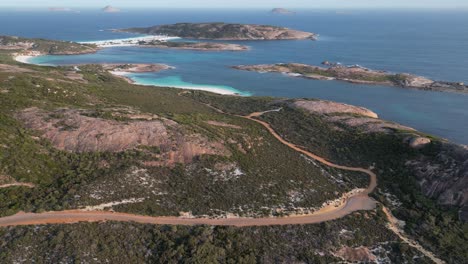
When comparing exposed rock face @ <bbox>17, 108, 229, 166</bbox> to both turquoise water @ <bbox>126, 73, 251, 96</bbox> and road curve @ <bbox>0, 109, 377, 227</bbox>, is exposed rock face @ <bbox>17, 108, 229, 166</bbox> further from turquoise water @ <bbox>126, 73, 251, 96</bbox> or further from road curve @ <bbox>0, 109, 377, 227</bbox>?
turquoise water @ <bbox>126, 73, 251, 96</bbox>

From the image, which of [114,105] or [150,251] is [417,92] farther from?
[150,251]

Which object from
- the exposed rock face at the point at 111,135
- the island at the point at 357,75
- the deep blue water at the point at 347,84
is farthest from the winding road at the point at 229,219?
the island at the point at 357,75

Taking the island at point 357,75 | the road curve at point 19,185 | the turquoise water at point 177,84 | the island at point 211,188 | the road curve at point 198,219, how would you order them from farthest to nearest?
the island at point 357,75, the turquoise water at point 177,84, the road curve at point 19,185, the road curve at point 198,219, the island at point 211,188

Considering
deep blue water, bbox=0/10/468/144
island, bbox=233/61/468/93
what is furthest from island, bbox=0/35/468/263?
island, bbox=233/61/468/93

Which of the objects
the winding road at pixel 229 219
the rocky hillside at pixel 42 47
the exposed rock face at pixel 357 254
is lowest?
the exposed rock face at pixel 357 254

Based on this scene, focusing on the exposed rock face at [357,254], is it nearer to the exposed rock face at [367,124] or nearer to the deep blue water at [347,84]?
the exposed rock face at [367,124]

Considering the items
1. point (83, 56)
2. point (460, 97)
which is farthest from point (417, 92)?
point (83, 56)
